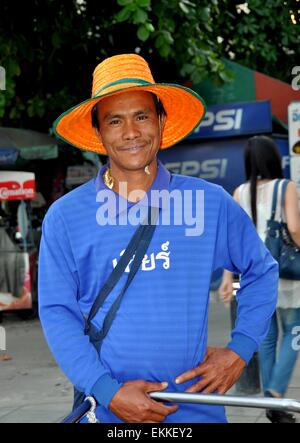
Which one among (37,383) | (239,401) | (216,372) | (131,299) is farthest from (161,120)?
(37,383)

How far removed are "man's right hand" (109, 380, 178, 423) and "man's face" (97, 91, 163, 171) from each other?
68cm

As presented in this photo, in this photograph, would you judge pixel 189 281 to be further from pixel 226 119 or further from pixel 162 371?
pixel 226 119

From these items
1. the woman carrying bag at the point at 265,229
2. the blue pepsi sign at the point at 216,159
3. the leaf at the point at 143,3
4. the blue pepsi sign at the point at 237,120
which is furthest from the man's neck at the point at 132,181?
the blue pepsi sign at the point at 216,159

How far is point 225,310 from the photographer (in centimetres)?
1074

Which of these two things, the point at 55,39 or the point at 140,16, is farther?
the point at 55,39

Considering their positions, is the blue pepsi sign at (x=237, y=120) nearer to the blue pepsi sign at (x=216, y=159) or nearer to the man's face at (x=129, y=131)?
the blue pepsi sign at (x=216, y=159)

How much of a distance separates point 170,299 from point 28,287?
27.2 feet

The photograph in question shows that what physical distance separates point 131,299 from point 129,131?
52 centimetres

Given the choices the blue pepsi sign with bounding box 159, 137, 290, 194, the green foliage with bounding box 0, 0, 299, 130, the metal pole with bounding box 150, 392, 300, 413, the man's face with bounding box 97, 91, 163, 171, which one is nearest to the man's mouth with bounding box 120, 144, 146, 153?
the man's face with bounding box 97, 91, 163, 171

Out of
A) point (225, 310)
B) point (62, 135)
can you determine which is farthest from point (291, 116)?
point (62, 135)

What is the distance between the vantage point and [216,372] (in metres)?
2.20

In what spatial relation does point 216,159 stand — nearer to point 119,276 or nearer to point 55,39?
point 55,39

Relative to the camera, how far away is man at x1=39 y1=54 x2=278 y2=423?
2.17 m

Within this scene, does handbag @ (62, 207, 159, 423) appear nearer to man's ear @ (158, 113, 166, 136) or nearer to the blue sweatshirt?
the blue sweatshirt
